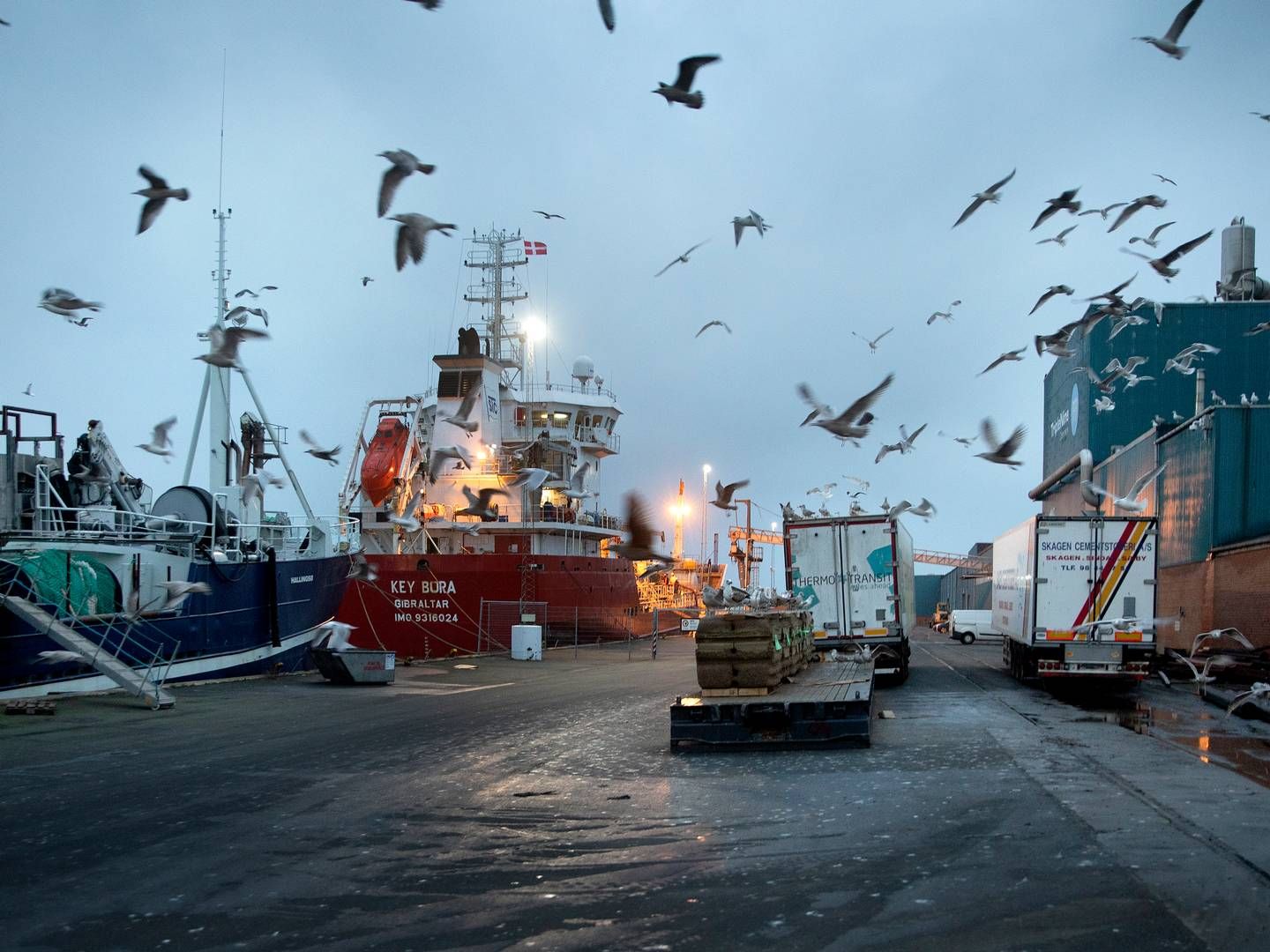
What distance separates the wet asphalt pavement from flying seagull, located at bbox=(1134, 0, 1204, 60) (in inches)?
249

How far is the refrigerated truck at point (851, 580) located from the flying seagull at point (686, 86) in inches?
551

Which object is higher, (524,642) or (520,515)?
(520,515)

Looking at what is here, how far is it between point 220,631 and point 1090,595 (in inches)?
683

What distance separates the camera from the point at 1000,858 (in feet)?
23.2

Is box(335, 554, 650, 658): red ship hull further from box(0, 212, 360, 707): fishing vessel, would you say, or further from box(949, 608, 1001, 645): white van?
box(949, 608, 1001, 645): white van

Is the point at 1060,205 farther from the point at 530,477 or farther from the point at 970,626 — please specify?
the point at 970,626

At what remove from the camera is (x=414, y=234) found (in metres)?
10.3

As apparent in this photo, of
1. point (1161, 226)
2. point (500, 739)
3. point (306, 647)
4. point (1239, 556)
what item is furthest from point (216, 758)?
point (1239, 556)

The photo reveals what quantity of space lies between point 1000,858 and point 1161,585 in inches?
1129

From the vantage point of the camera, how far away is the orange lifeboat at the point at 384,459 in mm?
40062

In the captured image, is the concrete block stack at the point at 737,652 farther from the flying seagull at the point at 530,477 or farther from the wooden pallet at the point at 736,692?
the flying seagull at the point at 530,477

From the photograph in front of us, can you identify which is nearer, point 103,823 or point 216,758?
point 103,823

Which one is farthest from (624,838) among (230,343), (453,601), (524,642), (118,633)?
(453,601)

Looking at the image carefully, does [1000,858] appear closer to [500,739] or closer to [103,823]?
[103,823]
